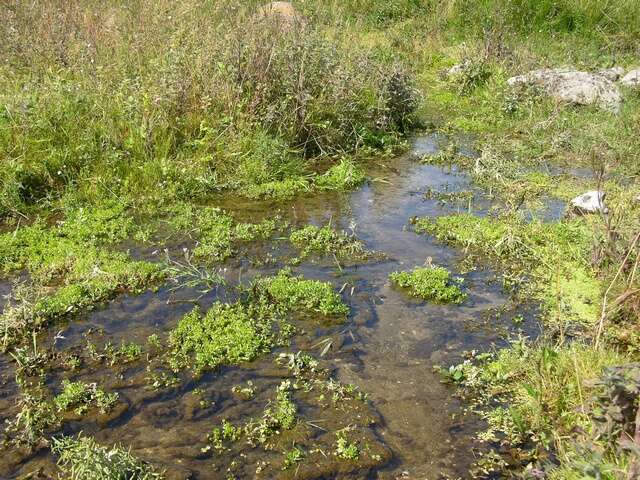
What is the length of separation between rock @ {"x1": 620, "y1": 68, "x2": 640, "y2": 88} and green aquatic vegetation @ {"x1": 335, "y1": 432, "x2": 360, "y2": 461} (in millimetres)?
9803

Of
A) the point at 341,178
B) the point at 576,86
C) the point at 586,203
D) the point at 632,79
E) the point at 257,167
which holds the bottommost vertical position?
the point at 341,178

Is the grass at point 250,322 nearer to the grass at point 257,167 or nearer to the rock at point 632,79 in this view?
the grass at point 257,167

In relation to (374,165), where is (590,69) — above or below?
above

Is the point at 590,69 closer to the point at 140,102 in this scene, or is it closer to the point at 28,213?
the point at 140,102

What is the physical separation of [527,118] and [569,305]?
5.88 m

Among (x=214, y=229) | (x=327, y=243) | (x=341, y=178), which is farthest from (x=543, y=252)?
(x=214, y=229)

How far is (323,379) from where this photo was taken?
186 inches

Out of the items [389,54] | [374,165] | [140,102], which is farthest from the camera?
[389,54]

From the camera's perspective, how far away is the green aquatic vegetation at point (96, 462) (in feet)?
11.8

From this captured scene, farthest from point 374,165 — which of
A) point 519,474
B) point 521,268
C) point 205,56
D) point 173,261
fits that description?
point 519,474

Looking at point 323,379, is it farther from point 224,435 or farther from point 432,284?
point 432,284

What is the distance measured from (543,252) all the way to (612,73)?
24.6 feet

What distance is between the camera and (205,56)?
8.73 meters

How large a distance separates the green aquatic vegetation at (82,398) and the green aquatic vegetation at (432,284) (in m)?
2.74
